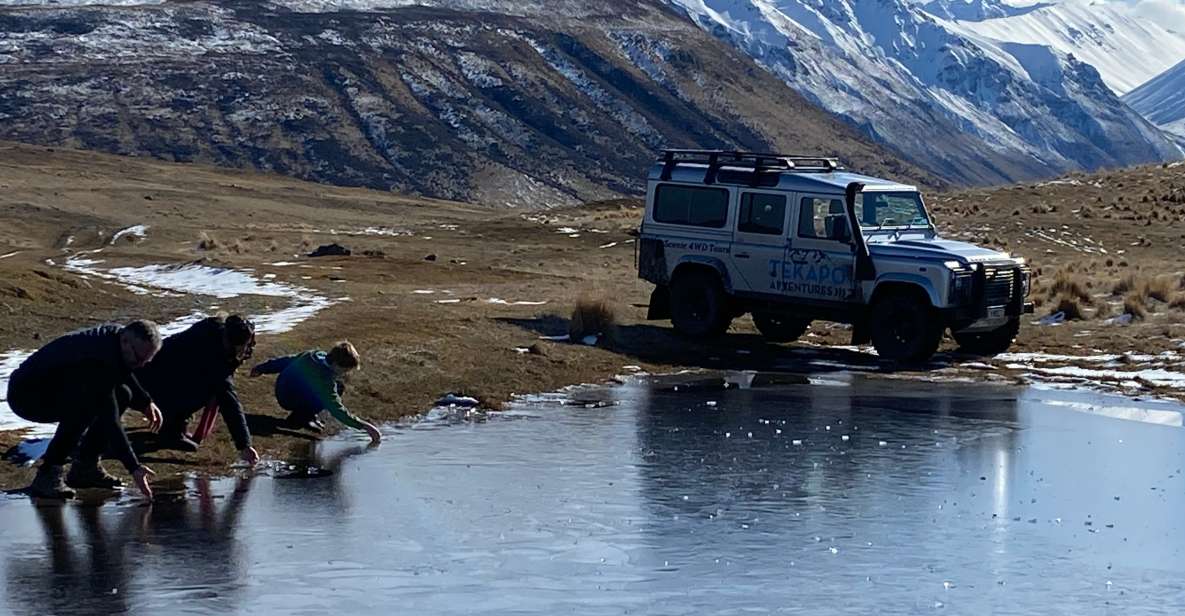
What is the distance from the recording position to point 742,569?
11.9m

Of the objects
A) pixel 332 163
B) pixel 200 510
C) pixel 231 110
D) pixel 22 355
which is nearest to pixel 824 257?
pixel 22 355

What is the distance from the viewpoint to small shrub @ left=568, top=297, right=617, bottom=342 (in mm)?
25531

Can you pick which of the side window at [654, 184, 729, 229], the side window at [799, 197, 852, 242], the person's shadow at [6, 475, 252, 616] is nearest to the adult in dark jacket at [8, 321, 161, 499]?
the person's shadow at [6, 475, 252, 616]

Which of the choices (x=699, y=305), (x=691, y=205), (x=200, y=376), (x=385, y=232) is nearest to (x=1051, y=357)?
(x=699, y=305)

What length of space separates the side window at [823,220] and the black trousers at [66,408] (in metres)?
13.0

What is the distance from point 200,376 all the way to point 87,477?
1666 mm

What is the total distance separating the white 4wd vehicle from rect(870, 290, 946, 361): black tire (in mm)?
13

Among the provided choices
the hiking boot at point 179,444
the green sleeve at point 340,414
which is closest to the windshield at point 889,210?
the green sleeve at point 340,414

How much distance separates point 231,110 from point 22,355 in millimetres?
137757

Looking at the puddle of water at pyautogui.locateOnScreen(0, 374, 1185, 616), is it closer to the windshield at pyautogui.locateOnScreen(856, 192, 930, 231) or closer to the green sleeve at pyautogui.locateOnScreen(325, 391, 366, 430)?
the green sleeve at pyautogui.locateOnScreen(325, 391, 366, 430)

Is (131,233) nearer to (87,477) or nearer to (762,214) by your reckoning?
(762,214)

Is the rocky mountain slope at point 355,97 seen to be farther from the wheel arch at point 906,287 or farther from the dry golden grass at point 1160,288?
the wheel arch at point 906,287

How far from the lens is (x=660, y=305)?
89.1 feet

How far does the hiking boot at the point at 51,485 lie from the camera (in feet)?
43.5
